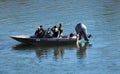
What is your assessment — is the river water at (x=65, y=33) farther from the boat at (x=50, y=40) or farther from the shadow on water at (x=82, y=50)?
the boat at (x=50, y=40)

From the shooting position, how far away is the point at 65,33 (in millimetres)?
43594

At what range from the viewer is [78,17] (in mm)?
53031

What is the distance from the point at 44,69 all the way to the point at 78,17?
22555 millimetres

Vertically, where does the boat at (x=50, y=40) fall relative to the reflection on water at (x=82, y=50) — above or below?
above

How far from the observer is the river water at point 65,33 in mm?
31531

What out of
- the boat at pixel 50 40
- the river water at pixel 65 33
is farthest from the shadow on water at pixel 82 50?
the boat at pixel 50 40

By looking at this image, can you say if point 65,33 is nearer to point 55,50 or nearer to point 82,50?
point 55,50

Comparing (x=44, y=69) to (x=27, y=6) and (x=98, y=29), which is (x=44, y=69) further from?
(x=27, y=6)

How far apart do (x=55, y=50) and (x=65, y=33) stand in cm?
678

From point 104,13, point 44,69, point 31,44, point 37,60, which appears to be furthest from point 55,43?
point 104,13

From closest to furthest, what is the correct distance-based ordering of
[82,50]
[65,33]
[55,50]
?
[82,50]
[55,50]
[65,33]

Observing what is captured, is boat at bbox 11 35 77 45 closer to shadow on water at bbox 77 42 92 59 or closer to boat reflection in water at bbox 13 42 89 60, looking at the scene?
boat reflection in water at bbox 13 42 89 60

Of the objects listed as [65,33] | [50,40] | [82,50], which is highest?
[50,40]

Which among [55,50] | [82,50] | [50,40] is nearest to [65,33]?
[50,40]
